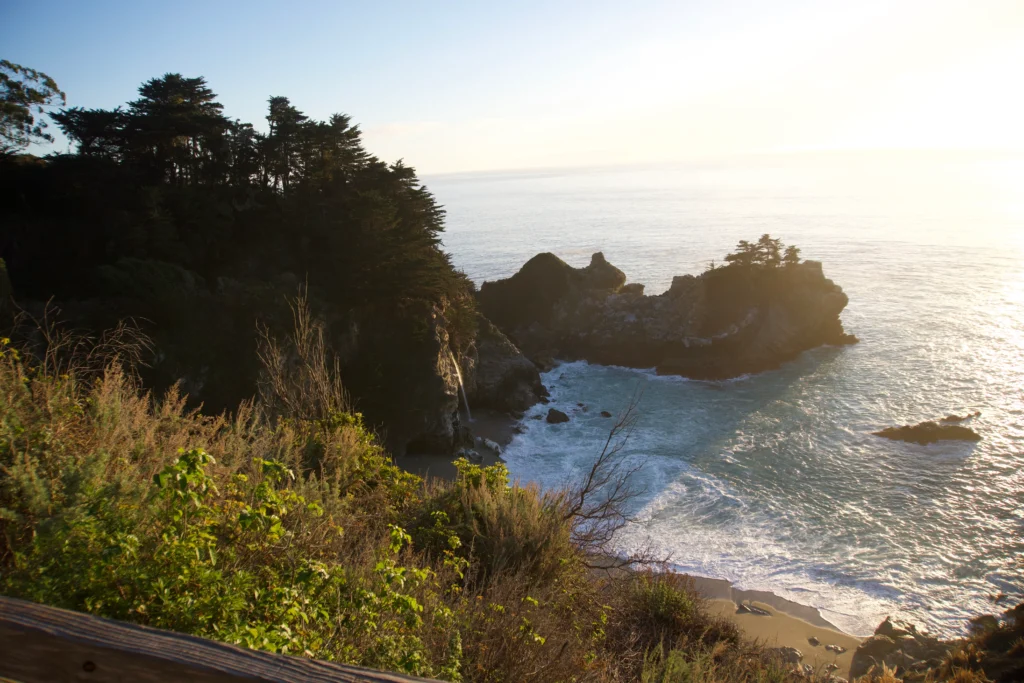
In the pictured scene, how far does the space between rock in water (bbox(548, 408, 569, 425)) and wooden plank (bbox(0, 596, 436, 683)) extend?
2887 cm

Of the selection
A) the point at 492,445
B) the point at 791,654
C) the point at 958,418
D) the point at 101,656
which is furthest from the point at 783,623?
the point at 958,418

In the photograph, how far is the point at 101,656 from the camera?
1628mm

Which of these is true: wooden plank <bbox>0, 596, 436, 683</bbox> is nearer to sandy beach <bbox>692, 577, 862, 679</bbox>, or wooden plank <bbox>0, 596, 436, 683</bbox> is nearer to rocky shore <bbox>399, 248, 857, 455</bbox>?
sandy beach <bbox>692, 577, 862, 679</bbox>

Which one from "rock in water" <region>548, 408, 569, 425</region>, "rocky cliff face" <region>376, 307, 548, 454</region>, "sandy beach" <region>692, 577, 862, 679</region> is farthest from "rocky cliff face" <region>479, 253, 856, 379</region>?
"sandy beach" <region>692, 577, 862, 679</region>

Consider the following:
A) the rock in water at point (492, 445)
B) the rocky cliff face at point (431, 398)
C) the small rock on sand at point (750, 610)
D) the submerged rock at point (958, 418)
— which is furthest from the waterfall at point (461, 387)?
the submerged rock at point (958, 418)

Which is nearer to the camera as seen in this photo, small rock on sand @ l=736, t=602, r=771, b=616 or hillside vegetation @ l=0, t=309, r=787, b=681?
hillside vegetation @ l=0, t=309, r=787, b=681

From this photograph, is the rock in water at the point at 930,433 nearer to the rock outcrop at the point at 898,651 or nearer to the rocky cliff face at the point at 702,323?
the rocky cliff face at the point at 702,323

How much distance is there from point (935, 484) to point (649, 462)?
10.5m

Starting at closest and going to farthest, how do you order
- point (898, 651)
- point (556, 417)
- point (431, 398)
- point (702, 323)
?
1. point (898, 651)
2. point (431, 398)
3. point (556, 417)
4. point (702, 323)

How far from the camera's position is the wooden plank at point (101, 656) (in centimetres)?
162

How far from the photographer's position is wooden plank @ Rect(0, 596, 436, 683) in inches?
63.9

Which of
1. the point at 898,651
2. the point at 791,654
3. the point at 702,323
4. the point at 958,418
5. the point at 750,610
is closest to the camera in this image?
the point at 791,654

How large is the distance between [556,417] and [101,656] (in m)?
29.2

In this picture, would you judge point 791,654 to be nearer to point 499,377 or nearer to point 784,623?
point 784,623
